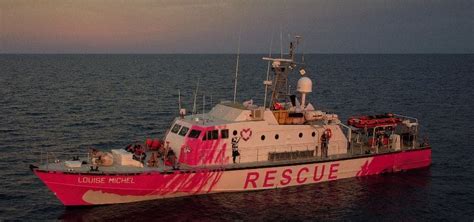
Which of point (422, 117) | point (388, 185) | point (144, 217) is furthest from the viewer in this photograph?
point (422, 117)

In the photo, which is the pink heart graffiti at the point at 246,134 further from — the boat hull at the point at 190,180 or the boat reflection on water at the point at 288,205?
the boat reflection on water at the point at 288,205

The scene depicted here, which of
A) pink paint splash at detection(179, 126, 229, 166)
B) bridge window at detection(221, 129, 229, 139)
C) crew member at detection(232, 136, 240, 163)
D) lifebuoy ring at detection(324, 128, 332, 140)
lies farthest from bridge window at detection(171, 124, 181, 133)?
lifebuoy ring at detection(324, 128, 332, 140)

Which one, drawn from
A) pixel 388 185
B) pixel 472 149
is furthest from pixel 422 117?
pixel 388 185

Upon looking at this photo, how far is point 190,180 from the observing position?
2450cm

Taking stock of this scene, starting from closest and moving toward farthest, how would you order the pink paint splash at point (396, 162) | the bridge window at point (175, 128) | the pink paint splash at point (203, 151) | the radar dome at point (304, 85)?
the pink paint splash at point (203, 151) < the bridge window at point (175, 128) < the radar dome at point (304, 85) < the pink paint splash at point (396, 162)

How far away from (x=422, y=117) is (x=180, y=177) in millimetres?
35628

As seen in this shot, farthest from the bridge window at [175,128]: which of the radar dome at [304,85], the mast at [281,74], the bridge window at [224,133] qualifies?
the radar dome at [304,85]

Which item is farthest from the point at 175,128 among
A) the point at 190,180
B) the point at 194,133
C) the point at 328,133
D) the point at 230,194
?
the point at 328,133

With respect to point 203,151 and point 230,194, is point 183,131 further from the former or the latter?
point 230,194

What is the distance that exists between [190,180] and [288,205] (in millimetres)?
5343

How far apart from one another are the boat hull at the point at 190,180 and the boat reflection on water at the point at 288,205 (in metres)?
0.37

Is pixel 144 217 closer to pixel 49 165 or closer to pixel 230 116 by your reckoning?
pixel 49 165

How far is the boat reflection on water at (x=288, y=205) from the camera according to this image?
23.0 metres

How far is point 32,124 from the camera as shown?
43.9 m
